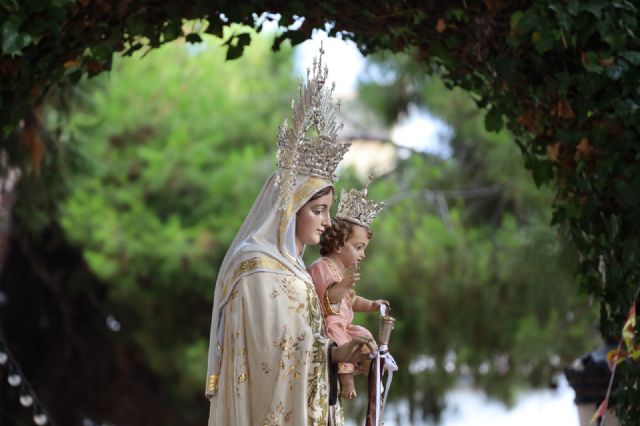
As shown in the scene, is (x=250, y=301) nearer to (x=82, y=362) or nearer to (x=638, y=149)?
(x=638, y=149)

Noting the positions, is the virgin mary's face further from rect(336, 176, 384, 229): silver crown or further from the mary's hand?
the mary's hand

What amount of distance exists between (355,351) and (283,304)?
33 cm

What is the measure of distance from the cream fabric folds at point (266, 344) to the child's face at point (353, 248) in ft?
0.81

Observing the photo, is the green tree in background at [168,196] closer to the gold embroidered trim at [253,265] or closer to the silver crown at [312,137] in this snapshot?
the silver crown at [312,137]

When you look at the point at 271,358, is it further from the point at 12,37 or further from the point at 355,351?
the point at 12,37

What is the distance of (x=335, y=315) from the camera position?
5582mm

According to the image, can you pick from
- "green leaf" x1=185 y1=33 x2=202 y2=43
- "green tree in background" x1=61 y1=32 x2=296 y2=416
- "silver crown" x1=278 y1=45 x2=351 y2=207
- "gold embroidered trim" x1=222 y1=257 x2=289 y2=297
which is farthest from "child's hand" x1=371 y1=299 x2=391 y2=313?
"green tree in background" x1=61 y1=32 x2=296 y2=416

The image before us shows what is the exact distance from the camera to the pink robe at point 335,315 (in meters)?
5.50

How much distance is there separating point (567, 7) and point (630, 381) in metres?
1.73

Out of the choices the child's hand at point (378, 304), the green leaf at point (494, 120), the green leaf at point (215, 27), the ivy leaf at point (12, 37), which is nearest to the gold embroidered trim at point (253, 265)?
the child's hand at point (378, 304)

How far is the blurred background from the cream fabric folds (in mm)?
6955

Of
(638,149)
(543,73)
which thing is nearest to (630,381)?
(638,149)

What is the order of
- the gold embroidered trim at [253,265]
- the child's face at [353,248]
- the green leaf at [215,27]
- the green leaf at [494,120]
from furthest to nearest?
the green leaf at [494,120]
the green leaf at [215,27]
the child's face at [353,248]
the gold embroidered trim at [253,265]

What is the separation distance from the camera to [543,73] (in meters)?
6.45
